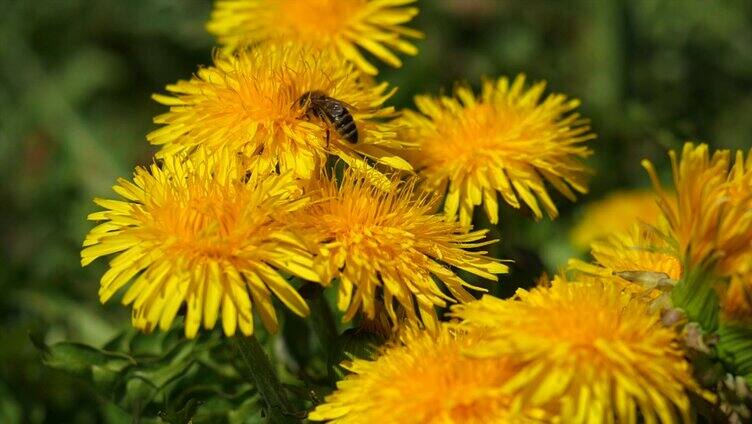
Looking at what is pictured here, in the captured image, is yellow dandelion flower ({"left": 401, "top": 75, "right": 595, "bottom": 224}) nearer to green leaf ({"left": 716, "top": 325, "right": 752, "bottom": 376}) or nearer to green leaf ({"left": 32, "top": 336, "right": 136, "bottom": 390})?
green leaf ({"left": 716, "top": 325, "right": 752, "bottom": 376})

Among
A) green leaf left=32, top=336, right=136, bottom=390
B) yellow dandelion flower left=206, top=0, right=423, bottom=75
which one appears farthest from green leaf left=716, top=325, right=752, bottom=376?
green leaf left=32, top=336, right=136, bottom=390

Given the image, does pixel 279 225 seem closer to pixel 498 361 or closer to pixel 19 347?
pixel 498 361

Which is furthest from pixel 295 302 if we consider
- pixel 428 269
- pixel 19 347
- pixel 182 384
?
pixel 19 347

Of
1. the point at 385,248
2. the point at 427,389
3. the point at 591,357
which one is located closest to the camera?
the point at 591,357

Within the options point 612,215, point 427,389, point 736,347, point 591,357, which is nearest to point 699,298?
point 736,347

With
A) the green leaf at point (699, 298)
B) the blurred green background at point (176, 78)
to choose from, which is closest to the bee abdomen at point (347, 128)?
the green leaf at point (699, 298)

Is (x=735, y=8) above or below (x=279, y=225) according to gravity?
above

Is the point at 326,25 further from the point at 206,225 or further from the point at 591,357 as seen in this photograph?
the point at 591,357
